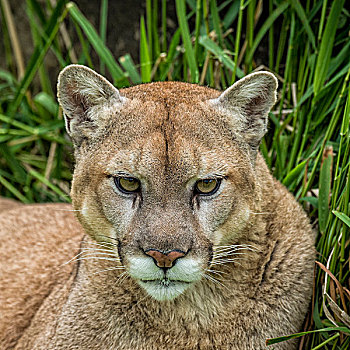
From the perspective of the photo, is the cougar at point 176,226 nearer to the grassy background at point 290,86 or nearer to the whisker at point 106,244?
the whisker at point 106,244

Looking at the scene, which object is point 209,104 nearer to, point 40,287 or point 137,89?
point 137,89

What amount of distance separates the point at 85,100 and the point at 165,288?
1.25 meters

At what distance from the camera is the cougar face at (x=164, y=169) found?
10.6 feet

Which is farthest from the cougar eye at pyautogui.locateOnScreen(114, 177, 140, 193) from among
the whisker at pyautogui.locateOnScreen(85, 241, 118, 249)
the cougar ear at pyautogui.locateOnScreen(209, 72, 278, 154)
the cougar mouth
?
the cougar ear at pyautogui.locateOnScreen(209, 72, 278, 154)

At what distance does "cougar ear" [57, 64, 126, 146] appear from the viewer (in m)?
3.65

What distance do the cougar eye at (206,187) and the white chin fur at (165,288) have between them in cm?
49

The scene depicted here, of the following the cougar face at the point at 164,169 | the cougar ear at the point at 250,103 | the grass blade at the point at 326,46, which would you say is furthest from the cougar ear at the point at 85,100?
the grass blade at the point at 326,46

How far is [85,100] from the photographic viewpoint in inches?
148

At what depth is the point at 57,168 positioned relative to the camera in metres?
6.40

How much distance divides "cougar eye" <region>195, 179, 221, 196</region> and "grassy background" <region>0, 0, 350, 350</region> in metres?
0.87

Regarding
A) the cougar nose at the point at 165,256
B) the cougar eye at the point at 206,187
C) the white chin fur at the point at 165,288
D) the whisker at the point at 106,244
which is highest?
the cougar eye at the point at 206,187

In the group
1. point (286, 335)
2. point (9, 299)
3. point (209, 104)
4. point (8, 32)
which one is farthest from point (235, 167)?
point (8, 32)

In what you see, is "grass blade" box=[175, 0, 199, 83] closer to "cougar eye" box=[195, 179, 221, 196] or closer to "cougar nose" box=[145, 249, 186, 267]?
"cougar eye" box=[195, 179, 221, 196]

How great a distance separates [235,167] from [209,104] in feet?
1.39
